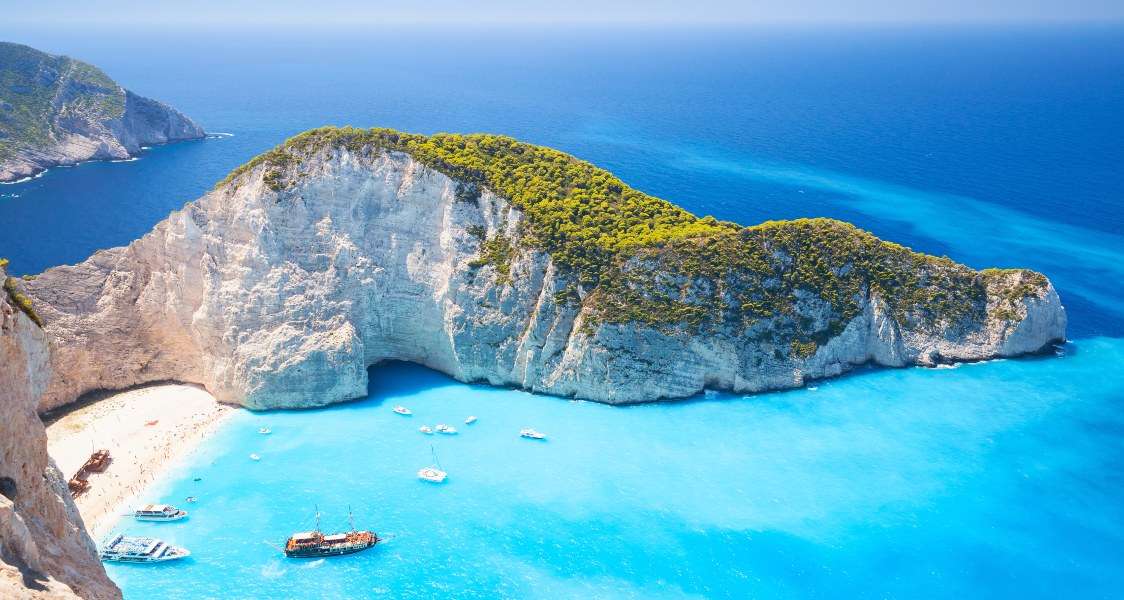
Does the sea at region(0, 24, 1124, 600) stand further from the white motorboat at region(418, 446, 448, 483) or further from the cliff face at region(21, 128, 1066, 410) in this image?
the cliff face at region(21, 128, 1066, 410)

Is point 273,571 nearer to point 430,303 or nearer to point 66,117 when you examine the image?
point 430,303

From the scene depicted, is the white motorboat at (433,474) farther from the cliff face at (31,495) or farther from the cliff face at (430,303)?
the cliff face at (31,495)

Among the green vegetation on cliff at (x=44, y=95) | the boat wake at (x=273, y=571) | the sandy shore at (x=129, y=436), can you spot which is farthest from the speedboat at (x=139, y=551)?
the green vegetation on cliff at (x=44, y=95)

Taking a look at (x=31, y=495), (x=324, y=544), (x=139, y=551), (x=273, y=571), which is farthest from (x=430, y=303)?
(x=31, y=495)

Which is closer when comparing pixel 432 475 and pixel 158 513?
pixel 158 513

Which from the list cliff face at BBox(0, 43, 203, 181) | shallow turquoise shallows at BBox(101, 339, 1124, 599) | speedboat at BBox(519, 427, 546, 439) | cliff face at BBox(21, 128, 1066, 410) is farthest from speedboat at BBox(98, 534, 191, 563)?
cliff face at BBox(0, 43, 203, 181)
